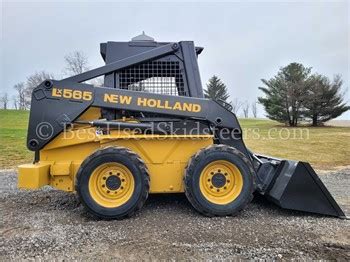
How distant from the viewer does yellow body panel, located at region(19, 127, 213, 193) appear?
5.26 meters

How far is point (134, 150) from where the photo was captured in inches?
209

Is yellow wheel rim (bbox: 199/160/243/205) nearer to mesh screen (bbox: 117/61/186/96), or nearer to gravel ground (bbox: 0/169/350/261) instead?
gravel ground (bbox: 0/169/350/261)

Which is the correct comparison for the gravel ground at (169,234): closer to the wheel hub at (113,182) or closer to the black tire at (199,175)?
the black tire at (199,175)

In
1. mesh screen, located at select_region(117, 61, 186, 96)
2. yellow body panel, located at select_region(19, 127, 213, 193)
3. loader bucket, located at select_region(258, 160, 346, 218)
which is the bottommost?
loader bucket, located at select_region(258, 160, 346, 218)

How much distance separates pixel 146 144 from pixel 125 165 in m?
0.54

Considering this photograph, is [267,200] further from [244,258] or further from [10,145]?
[10,145]

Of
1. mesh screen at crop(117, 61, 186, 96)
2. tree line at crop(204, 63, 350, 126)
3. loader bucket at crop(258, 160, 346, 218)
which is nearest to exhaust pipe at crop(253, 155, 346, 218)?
loader bucket at crop(258, 160, 346, 218)

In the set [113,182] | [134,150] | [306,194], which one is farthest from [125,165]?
[306,194]

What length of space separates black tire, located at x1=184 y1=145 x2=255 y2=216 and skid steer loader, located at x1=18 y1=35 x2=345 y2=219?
0.6 inches

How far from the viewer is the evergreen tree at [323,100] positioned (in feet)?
119

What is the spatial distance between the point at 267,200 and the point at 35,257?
368 centimetres

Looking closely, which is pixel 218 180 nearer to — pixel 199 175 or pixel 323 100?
pixel 199 175

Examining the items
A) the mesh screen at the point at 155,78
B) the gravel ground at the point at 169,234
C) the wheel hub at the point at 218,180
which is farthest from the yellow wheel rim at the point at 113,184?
the mesh screen at the point at 155,78

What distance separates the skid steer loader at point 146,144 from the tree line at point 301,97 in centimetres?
3056
